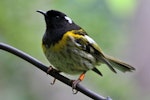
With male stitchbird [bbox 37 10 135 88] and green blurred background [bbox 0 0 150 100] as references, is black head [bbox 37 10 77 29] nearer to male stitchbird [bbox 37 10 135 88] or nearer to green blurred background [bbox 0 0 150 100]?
male stitchbird [bbox 37 10 135 88]

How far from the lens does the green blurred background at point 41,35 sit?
12.6 feet

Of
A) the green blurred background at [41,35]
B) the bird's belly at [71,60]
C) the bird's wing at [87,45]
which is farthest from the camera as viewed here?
the green blurred background at [41,35]

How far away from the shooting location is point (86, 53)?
11.6 ft

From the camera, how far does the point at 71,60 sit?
11.1 feet

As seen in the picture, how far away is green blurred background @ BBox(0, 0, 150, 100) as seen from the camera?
3834mm

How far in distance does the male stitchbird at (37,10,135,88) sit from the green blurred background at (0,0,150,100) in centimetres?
38

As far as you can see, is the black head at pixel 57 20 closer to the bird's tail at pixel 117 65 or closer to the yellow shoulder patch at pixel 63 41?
the yellow shoulder patch at pixel 63 41

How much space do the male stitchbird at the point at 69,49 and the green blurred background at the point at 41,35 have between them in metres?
0.38

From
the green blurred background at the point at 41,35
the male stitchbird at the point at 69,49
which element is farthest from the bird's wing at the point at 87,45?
the green blurred background at the point at 41,35

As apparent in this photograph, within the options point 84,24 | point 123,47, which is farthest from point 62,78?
point 123,47

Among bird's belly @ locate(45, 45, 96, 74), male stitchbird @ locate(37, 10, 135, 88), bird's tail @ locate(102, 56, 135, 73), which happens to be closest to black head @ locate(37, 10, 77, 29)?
male stitchbird @ locate(37, 10, 135, 88)

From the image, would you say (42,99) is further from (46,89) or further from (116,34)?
(116,34)

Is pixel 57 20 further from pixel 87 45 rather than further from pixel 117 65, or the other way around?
pixel 117 65

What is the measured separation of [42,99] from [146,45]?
1.46 meters
